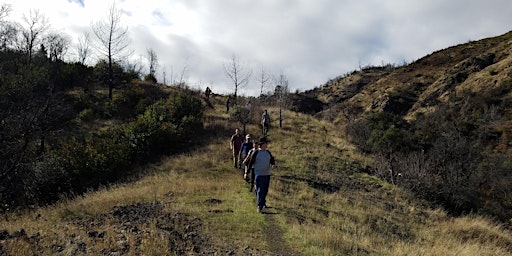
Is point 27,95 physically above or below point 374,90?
below

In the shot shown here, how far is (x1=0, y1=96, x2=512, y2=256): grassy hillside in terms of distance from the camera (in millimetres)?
7613

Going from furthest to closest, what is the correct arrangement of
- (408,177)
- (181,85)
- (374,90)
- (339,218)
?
1. (374,90)
2. (181,85)
3. (408,177)
4. (339,218)

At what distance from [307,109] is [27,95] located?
206 feet

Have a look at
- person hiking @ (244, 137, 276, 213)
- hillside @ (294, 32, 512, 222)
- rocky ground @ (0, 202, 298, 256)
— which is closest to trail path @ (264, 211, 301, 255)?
rocky ground @ (0, 202, 298, 256)

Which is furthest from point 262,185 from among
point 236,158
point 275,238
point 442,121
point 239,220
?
point 442,121

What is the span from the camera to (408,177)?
19594mm

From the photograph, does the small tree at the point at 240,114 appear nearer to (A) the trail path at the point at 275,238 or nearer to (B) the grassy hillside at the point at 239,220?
(B) the grassy hillside at the point at 239,220

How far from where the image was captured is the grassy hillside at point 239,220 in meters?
7.61

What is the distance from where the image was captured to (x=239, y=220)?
30.6ft

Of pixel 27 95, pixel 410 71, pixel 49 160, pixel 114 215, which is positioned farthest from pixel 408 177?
pixel 410 71

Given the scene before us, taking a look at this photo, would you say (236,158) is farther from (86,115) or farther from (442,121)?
(442,121)

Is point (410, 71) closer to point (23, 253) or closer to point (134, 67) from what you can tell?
point (134, 67)

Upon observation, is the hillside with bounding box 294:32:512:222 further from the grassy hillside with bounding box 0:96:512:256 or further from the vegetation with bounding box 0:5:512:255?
the grassy hillside with bounding box 0:96:512:256

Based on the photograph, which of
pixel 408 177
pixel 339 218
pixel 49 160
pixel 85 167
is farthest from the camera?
pixel 408 177
